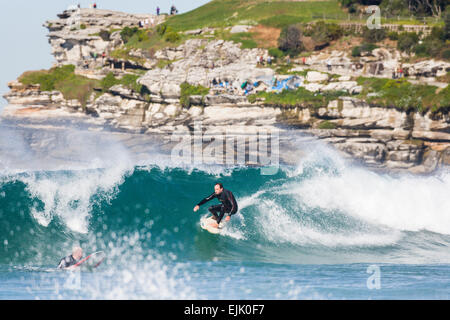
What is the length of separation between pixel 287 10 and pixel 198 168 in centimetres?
4139

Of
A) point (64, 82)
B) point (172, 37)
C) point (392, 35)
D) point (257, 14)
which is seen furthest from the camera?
point (257, 14)

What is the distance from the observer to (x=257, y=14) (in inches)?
2138

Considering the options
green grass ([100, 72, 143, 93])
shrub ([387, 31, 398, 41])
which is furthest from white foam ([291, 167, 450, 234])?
green grass ([100, 72, 143, 93])

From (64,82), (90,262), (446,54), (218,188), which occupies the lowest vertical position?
(90,262)

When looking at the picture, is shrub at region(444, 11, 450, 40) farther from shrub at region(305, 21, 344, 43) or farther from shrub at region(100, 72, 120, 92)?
shrub at region(100, 72, 120, 92)

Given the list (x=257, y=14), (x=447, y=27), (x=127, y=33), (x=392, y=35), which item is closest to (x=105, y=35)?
(x=127, y=33)

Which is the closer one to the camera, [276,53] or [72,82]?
[276,53]

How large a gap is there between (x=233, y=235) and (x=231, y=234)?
60mm

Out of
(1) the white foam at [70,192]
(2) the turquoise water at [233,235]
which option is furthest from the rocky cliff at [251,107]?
(1) the white foam at [70,192]

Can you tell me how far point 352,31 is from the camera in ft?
153

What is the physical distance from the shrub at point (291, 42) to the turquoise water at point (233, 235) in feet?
89.5

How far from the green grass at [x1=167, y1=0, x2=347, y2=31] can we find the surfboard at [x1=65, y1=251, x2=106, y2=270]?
4271cm

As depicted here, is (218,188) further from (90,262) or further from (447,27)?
(447,27)

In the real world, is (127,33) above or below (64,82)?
above
